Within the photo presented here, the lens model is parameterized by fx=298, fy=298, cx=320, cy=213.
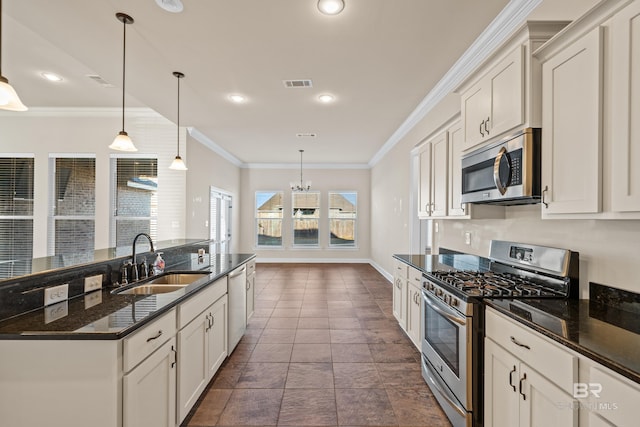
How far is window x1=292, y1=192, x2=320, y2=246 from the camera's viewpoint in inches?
371

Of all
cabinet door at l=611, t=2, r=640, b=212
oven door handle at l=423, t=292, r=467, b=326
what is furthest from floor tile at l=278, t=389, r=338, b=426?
cabinet door at l=611, t=2, r=640, b=212

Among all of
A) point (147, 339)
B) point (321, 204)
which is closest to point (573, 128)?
point (147, 339)

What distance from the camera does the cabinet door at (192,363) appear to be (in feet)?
6.40

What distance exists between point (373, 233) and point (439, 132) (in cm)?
580

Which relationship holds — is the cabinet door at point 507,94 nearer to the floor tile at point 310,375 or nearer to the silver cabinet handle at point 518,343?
the silver cabinet handle at point 518,343

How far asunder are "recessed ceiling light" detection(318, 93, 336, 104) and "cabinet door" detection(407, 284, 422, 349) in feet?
8.70

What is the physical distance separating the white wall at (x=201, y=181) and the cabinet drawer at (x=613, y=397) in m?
5.71

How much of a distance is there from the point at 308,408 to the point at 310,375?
1.51 feet

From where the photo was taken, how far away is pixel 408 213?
212 inches

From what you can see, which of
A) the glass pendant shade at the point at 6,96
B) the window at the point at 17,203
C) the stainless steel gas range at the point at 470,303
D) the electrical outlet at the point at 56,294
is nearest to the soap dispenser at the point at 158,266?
the electrical outlet at the point at 56,294

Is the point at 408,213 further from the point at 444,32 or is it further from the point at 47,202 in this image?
the point at 47,202

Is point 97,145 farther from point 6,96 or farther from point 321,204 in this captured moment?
point 321,204

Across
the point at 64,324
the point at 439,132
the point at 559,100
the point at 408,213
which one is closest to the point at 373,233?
the point at 408,213

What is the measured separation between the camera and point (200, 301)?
226 centimetres
